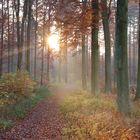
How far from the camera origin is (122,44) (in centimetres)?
1469

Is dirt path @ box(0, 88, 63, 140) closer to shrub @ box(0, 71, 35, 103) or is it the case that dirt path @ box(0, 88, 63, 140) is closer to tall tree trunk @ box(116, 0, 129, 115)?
tall tree trunk @ box(116, 0, 129, 115)

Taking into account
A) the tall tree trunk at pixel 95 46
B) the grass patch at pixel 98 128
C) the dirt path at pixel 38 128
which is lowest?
the dirt path at pixel 38 128

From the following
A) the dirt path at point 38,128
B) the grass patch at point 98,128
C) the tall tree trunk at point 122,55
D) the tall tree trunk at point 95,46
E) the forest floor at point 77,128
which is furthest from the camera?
the tall tree trunk at point 95,46

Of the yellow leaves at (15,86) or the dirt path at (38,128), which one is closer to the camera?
the dirt path at (38,128)

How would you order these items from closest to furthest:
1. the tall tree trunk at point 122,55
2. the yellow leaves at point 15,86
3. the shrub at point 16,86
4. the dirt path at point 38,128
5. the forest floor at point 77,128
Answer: the forest floor at point 77,128
the dirt path at point 38,128
the tall tree trunk at point 122,55
the yellow leaves at point 15,86
the shrub at point 16,86

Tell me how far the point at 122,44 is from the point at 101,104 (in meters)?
4.13

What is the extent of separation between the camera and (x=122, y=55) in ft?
48.5

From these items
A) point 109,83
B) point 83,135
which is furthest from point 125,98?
point 109,83

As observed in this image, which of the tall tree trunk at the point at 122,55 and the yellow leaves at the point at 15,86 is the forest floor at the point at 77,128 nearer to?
the tall tree trunk at the point at 122,55

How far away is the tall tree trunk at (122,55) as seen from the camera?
14.7 metres

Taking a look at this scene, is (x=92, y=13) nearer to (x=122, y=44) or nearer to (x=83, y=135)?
(x=122, y=44)

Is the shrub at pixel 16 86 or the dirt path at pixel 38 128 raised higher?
the shrub at pixel 16 86

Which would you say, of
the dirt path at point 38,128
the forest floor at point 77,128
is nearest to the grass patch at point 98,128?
the forest floor at point 77,128

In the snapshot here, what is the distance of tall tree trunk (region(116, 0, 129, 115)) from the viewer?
1469 cm
